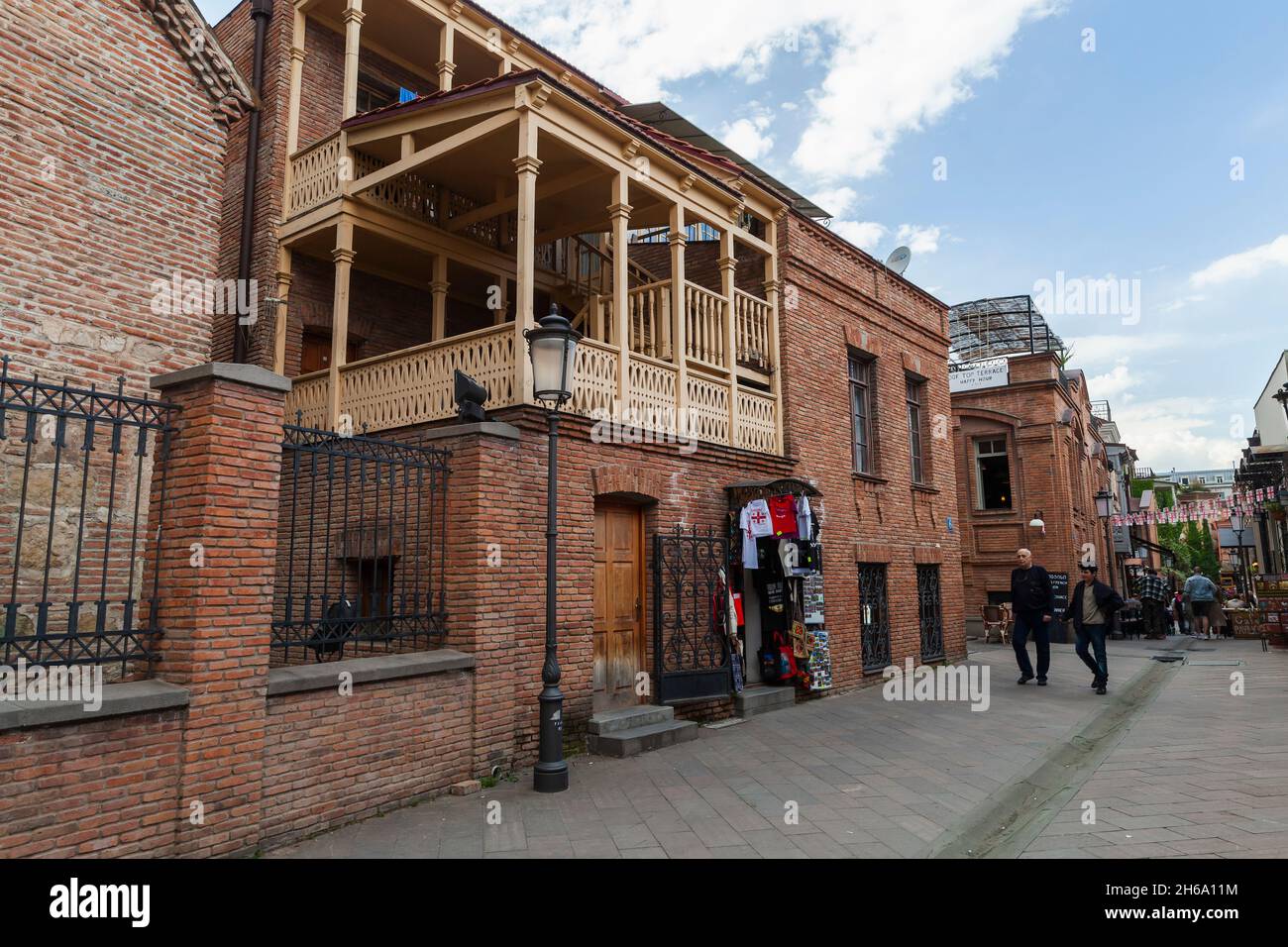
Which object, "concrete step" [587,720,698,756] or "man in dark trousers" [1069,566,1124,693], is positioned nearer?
"concrete step" [587,720,698,756]

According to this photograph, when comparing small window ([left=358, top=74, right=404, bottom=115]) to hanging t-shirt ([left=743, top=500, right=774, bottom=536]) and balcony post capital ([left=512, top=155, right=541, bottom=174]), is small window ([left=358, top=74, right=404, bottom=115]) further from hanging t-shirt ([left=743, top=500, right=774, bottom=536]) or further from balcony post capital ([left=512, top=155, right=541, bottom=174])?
hanging t-shirt ([left=743, top=500, right=774, bottom=536])

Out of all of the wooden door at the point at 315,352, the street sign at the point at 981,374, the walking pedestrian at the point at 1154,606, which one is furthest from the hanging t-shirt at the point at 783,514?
the walking pedestrian at the point at 1154,606

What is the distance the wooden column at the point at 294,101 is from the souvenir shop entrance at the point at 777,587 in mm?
7596

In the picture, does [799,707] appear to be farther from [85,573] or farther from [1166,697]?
[85,573]

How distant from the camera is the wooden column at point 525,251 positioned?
312 inches

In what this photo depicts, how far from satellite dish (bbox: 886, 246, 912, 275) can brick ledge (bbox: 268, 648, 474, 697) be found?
42.7 feet

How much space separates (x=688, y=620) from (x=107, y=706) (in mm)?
6194

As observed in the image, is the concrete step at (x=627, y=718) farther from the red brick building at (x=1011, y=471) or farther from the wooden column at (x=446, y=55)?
the red brick building at (x=1011, y=471)

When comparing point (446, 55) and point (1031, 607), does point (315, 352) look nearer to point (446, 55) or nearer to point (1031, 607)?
point (446, 55)

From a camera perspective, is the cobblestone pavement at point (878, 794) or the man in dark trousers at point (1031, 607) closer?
the cobblestone pavement at point (878, 794)

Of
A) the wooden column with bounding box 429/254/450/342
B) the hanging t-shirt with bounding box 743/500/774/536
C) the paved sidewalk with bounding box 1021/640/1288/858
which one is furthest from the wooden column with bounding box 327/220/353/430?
the paved sidewalk with bounding box 1021/640/1288/858

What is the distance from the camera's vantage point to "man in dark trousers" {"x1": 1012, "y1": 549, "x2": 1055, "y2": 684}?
11.8 meters

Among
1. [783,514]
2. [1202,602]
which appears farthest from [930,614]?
[1202,602]

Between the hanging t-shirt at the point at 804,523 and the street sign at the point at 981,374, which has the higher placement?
the street sign at the point at 981,374
